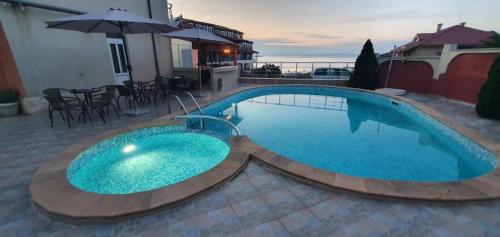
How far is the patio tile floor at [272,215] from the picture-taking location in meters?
1.88

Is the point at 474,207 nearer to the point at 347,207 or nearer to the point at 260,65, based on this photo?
the point at 347,207

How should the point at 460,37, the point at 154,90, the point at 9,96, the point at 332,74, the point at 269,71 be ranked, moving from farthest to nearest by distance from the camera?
the point at 460,37 < the point at 269,71 < the point at 332,74 < the point at 154,90 < the point at 9,96

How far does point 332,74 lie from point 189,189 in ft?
39.8

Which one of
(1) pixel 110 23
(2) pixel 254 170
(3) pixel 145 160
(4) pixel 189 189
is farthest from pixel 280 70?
(4) pixel 189 189

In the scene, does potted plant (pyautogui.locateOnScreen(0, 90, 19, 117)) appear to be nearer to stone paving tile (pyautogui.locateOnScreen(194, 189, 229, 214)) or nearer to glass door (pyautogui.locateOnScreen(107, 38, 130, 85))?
glass door (pyautogui.locateOnScreen(107, 38, 130, 85))

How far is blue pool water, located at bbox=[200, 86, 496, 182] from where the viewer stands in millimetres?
3812

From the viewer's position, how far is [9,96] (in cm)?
501

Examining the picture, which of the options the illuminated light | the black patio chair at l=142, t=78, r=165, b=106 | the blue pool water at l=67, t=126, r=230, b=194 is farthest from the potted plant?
the illuminated light

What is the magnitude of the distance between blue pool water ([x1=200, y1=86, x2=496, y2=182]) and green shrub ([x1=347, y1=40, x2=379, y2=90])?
1.22 m

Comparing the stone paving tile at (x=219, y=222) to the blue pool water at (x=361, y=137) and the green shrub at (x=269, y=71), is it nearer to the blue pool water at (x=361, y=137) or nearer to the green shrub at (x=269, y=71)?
the blue pool water at (x=361, y=137)

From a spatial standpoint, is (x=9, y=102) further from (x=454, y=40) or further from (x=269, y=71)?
(x=454, y=40)

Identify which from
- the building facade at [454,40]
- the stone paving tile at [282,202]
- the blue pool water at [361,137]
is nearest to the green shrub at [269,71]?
the blue pool water at [361,137]

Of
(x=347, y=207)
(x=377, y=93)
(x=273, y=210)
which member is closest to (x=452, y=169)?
(x=347, y=207)

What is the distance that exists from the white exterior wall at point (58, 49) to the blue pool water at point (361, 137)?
3.98m
